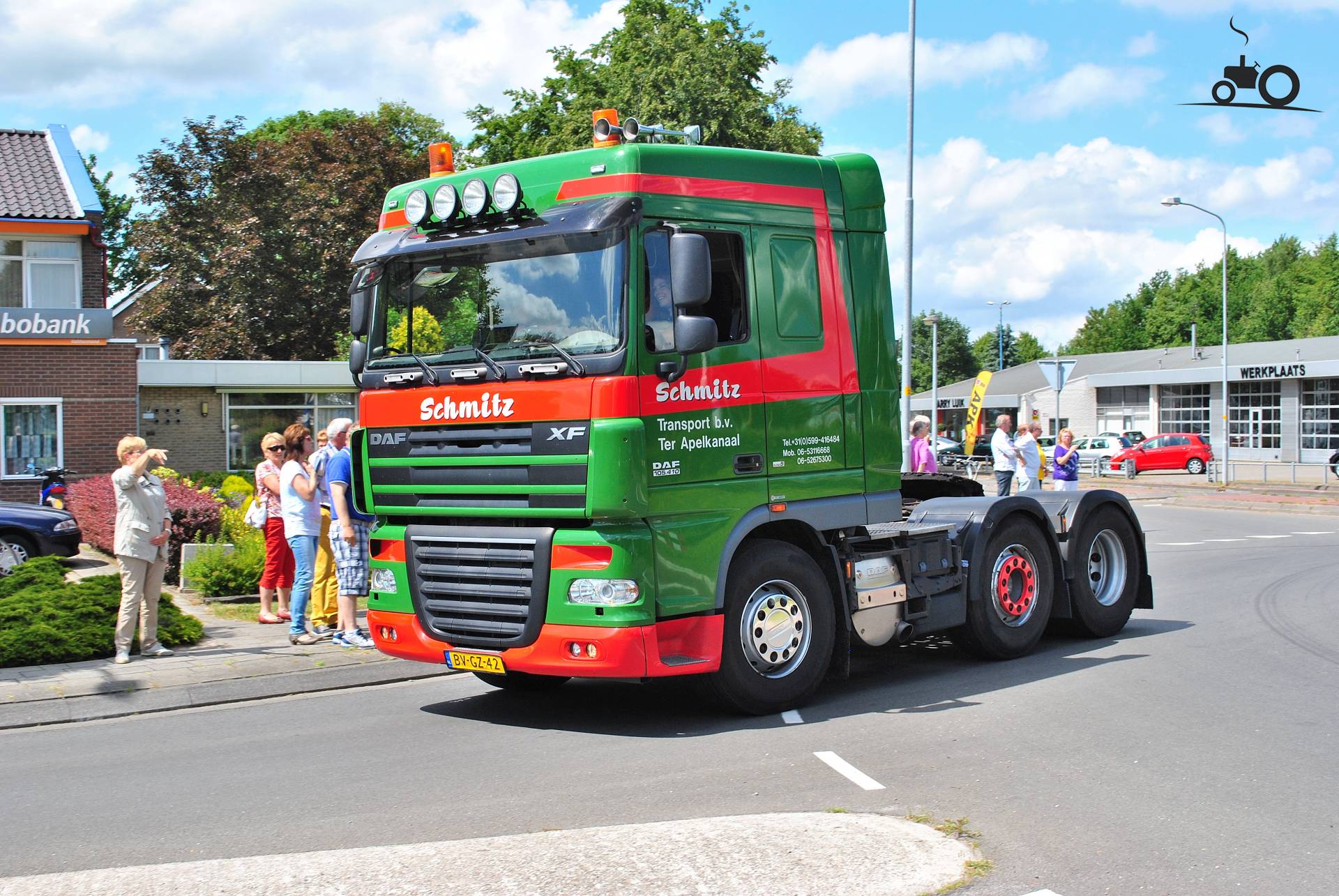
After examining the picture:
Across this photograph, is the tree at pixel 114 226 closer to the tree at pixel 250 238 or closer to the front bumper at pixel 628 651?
the tree at pixel 250 238

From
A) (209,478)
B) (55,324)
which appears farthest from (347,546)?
(209,478)

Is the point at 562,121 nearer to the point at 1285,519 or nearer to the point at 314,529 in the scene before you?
the point at 1285,519

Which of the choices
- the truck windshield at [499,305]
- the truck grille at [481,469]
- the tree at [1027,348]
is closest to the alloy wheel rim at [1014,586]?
the truck grille at [481,469]

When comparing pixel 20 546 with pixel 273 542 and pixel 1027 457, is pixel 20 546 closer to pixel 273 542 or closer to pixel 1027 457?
pixel 273 542

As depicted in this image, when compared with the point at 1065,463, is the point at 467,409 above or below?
above

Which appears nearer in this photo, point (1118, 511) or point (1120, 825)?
point (1120, 825)

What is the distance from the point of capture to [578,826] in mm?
5500

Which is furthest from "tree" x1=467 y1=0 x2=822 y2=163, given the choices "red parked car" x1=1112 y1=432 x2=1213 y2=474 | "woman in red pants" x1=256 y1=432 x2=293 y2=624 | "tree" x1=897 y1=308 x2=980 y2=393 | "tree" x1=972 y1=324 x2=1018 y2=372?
"tree" x1=972 y1=324 x2=1018 y2=372

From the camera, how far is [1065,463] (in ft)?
60.2

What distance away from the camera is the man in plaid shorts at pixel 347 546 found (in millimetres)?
10117

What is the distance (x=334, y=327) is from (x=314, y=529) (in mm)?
30315

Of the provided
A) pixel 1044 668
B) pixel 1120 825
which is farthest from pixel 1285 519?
pixel 1120 825

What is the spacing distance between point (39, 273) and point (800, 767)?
2495 centimetres

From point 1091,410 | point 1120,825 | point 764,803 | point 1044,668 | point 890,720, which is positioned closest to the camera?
point 1120,825
